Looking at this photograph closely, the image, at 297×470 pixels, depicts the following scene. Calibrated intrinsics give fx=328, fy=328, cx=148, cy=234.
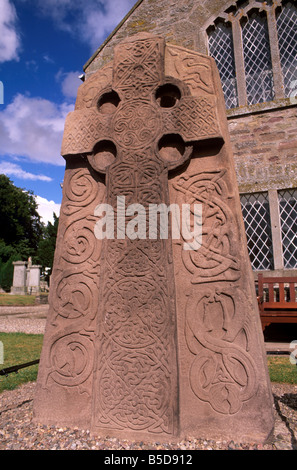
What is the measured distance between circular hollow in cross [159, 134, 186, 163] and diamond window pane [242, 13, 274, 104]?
6046mm

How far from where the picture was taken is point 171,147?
2777mm

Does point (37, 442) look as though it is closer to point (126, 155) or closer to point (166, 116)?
point (126, 155)

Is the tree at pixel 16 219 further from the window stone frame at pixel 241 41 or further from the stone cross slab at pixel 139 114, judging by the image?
the stone cross slab at pixel 139 114

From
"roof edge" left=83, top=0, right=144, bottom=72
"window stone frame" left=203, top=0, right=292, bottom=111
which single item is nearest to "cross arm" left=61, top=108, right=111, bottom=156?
"window stone frame" left=203, top=0, right=292, bottom=111

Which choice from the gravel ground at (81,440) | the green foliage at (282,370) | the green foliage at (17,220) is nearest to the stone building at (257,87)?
the green foliage at (282,370)

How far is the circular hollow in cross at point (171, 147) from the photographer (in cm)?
273

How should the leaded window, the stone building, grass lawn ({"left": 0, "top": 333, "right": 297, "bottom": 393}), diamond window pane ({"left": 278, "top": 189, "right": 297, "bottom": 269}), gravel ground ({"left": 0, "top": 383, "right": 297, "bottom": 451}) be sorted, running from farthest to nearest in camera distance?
the leaded window → the stone building → diamond window pane ({"left": 278, "top": 189, "right": 297, "bottom": 269}) → grass lawn ({"left": 0, "top": 333, "right": 297, "bottom": 393}) → gravel ground ({"left": 0, "top": 383, "right": 297, "bottom": 451})

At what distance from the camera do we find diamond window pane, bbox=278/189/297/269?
6980mm

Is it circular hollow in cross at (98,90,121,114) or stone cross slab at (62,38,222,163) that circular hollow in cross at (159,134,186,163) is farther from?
circular hollow in cross at (98,90,121,114)

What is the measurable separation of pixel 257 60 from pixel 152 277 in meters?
7.59

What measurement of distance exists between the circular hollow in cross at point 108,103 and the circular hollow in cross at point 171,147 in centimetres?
64

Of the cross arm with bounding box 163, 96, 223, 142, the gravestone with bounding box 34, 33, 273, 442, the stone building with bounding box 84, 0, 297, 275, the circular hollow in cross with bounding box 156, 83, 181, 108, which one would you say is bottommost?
the gravestone with bounding box 34, 33, 273, 442

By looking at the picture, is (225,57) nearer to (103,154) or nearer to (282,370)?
(103,154)

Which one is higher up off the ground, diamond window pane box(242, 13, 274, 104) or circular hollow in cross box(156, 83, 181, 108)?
diamond window pane box(242, 13, 274, 104)
